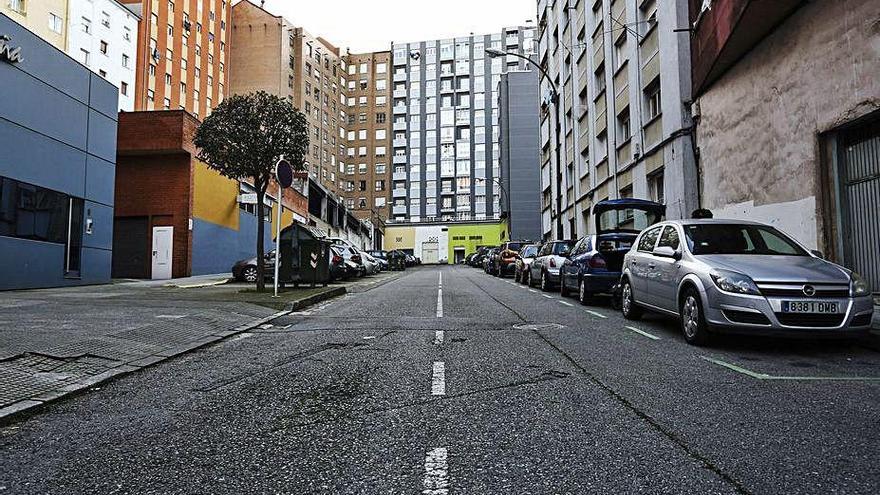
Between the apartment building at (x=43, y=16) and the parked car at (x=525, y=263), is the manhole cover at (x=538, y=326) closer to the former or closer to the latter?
the parked car at (x=525, y=263)

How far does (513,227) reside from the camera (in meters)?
61.6

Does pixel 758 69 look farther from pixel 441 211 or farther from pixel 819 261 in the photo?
pixel 441 211

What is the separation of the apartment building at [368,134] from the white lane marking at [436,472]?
83880 mm

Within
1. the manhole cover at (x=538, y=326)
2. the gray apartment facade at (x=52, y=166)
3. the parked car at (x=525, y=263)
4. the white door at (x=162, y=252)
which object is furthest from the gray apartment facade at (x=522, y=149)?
the manhole cover at (x=538, y=326)

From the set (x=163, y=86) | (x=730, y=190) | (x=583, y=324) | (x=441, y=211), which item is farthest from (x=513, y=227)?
(x=583, y=324)

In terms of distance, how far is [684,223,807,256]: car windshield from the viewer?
7.12 metres

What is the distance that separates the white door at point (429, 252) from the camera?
3130 inches

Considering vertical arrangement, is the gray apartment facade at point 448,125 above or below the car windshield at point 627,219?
above

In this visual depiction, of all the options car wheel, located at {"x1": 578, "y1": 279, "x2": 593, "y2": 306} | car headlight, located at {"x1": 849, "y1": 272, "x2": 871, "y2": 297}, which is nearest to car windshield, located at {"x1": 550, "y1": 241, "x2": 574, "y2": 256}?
car wheel, located at {"x1": 578, "y1": 279, "x2": 593, "y2": 306}

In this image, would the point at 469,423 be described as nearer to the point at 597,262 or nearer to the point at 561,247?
the point at 597,262

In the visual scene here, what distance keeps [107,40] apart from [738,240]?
44.2 m

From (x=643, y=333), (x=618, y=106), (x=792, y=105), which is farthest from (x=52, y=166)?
(x=618, y=106)

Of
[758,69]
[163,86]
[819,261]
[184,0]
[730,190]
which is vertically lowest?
[819,261]

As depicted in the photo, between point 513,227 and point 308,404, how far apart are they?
58.3 metres
